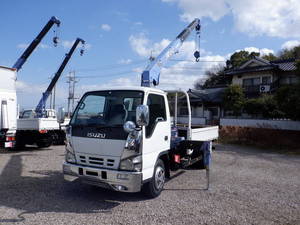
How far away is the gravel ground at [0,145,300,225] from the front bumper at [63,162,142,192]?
16.8 inches

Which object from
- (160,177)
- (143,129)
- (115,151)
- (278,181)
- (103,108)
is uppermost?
(103,108)

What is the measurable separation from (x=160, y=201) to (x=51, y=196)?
2061 mm

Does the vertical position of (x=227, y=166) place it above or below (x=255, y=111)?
below

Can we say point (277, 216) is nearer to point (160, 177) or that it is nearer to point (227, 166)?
point (160, 177)

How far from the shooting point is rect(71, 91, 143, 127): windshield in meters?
4.38

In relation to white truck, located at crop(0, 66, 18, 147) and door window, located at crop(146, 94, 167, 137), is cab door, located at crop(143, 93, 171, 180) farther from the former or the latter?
white truck, located at crop(0, 66, 18, 147)

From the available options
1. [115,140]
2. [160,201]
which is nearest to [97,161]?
[115,140]

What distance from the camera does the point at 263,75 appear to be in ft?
82.4

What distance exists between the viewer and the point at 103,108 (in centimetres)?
470

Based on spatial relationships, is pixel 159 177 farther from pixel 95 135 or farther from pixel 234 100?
pixel 234 100

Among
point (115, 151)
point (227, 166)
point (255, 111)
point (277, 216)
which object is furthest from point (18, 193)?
point (255, 111)

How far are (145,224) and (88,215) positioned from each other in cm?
94

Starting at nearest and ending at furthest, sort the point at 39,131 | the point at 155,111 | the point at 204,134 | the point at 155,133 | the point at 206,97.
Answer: the point at 155,133 < the point at 155,111 < the point at 204,134 < the point at 39,131 < the point at 206,97

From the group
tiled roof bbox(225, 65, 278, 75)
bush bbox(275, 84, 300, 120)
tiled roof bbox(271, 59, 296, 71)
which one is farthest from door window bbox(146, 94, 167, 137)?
tiled roof bbox(271, 59, 296, 71)
